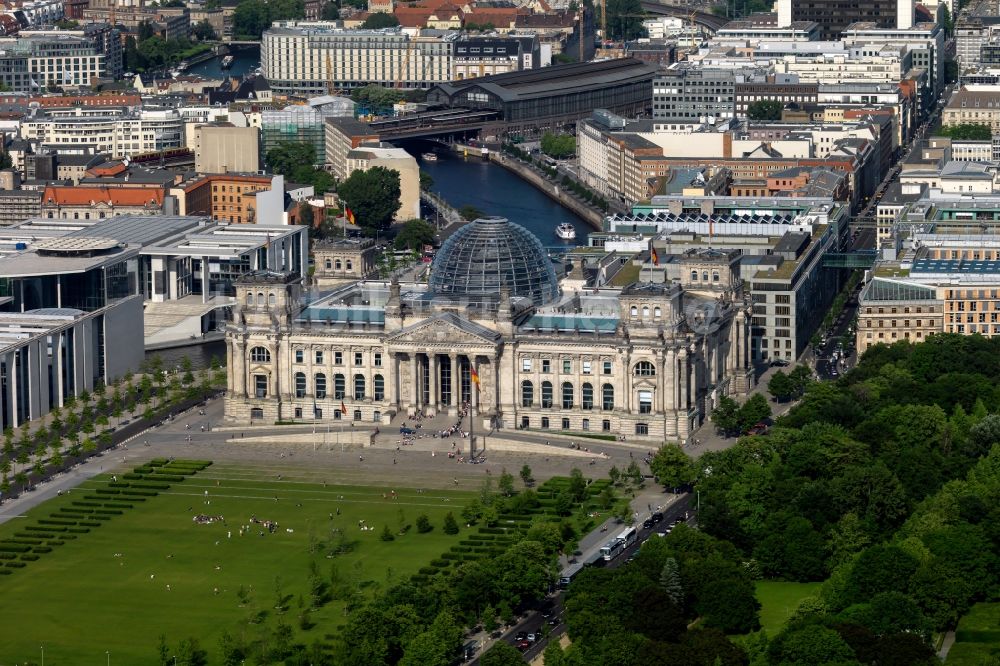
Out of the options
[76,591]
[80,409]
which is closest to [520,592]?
[76,591]

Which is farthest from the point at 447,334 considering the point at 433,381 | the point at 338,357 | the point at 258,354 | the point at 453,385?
the point at 258,354

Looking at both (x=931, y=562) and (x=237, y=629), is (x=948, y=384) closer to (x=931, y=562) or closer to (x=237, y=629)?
(x=931, y=562)

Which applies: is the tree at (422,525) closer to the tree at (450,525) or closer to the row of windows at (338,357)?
the tree at (450,525)

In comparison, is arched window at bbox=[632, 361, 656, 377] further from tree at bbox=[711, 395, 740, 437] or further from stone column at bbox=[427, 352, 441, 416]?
stone column at bbox=[427, 352, 441, 416]

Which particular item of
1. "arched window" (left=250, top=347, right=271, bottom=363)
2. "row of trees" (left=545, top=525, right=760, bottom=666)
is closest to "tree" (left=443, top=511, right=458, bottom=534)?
"row of trees" (left=545, top=525, right=760, bottom=666)

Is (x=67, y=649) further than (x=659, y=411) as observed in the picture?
No

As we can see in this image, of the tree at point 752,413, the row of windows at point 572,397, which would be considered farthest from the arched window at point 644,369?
the tree at point 752,413

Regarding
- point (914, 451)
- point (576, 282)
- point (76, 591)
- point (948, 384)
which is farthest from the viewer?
→ point (576, 282)

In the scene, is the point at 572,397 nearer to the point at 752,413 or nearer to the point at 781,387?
the point at 752,413
